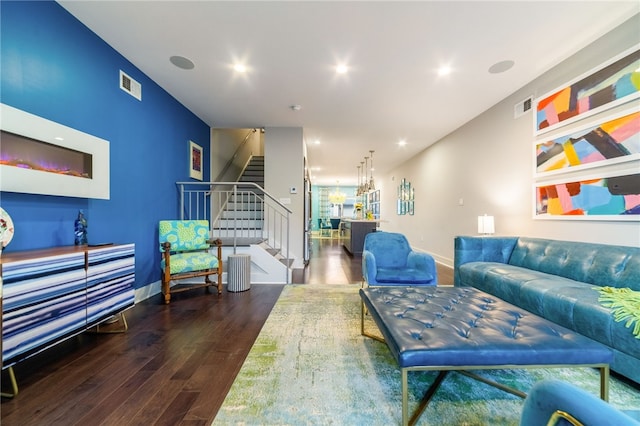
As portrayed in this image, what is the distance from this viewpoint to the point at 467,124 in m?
4.97

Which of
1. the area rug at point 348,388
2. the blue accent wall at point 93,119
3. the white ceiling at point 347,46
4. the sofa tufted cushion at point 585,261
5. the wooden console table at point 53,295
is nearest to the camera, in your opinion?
the area rug at point 348,388

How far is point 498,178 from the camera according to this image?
4.09m

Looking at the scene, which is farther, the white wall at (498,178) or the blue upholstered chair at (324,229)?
the blue upholstered chair at (324,229)

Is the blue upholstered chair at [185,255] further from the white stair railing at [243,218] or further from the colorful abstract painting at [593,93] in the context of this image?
the colorful abstract painting at [593,93]

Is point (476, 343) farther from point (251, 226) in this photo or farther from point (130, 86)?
point (251, 226)

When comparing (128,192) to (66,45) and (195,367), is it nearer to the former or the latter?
(66,45)

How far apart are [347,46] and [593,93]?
8.21ft

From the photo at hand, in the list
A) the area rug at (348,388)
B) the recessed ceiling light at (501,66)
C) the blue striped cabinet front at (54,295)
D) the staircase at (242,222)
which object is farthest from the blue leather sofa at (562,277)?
the blue striped cabinet front at (54,295)

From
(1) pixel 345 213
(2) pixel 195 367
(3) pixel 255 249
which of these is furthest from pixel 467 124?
(1) pixel 345 213

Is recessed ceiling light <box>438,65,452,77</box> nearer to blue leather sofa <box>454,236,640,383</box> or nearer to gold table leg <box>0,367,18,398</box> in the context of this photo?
blue leather sofa <box>454,236,640,383</box>

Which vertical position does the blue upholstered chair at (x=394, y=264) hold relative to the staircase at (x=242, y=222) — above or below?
below

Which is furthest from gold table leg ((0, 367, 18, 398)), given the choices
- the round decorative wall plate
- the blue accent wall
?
the blue accent wall

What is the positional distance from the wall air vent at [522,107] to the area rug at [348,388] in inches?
124

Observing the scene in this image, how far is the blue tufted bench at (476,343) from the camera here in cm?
123
